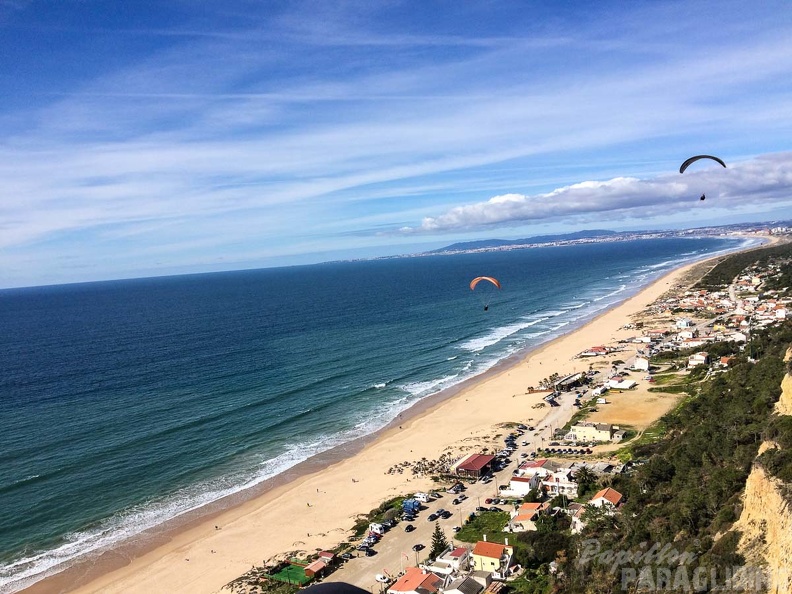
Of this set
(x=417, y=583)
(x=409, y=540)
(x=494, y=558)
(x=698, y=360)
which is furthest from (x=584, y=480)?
(x=698, y=360)

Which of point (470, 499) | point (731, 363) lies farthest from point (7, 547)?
point (731, 363)

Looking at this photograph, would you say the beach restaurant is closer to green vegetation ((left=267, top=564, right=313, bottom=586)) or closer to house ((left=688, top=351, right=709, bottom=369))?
green vegetation ((left=267, top=564, right=313, bottom=586))

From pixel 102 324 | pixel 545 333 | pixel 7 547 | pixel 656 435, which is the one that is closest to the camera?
pixel 7 547

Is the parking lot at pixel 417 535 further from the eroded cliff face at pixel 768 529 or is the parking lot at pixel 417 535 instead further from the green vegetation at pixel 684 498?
the eroded cliff face at pixel 768 529

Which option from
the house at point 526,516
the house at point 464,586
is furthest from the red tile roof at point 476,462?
the house at point 464,586

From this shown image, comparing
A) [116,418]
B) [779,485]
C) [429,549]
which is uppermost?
[779,485]

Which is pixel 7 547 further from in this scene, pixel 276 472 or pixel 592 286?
pixel 592 286

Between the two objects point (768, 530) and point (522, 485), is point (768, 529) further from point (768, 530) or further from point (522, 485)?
point (522, 485)

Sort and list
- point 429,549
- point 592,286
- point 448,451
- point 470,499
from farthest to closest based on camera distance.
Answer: point 592,286 → point 448,451 → point 470,499 → point 429,549
